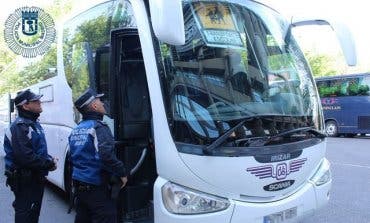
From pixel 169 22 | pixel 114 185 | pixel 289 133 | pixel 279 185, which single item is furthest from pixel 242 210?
pixel 169 22

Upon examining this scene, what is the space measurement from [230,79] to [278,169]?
89cm

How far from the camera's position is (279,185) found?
4.30 meters

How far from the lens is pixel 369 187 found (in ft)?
27.1

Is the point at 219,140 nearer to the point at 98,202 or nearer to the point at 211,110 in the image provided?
the point at 211,110

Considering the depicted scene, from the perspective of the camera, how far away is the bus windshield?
409 centimetres

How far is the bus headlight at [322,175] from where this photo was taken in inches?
188

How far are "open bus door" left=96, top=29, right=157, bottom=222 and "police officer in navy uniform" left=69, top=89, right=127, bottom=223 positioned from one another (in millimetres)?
510

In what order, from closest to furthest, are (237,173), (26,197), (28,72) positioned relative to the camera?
(237,173) < (26,197) < (28,72)

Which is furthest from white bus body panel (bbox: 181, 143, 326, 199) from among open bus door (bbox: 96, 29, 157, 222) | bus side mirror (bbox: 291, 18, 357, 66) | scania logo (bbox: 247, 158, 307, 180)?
bus side mirror (bbox: 291, 18, 357, 66)

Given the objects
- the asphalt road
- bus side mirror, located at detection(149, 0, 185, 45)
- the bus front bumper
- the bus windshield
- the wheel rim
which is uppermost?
bus side mirror, located at detection(149, 0, 185, 45)

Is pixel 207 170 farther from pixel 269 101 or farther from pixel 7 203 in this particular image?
pixel 7 203

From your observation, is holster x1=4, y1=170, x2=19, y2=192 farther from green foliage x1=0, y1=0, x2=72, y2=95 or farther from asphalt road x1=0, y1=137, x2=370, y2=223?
green foliage x1=0, y1=0, x2=72, y2=95

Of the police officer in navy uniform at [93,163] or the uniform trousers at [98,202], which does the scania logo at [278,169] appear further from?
the uniform trousers at [98,202]

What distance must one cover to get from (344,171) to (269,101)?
6.24 meters
